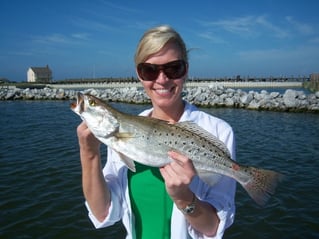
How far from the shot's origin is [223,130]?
319 cm

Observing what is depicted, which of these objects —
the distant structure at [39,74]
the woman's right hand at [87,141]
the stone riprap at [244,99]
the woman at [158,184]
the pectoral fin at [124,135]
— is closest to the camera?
the woman at [158,184]

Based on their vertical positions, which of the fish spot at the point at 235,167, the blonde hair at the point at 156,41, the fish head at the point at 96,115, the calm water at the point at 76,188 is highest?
the blonde hair at the point at 156,41

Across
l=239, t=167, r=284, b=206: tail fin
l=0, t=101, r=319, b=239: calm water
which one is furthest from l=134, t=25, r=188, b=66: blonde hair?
l=0, t=101, r=319, b=239: calm water

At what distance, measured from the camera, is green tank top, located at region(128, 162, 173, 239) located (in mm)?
3111

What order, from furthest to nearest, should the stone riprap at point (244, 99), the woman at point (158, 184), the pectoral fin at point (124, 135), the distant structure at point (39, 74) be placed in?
1. the distant structure at point (39, 74)
2. the stone riprap at point (244, 99)
3. the pectoral fin at point (124, 135)
4. the woman at point (158, 184)

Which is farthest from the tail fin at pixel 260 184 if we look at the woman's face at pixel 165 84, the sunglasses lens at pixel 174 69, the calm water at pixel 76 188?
the calm water at pixel 76 188

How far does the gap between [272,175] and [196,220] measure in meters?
1.02

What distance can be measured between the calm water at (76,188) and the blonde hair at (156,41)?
6302 millimetres

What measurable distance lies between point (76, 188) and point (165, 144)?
27.9ft

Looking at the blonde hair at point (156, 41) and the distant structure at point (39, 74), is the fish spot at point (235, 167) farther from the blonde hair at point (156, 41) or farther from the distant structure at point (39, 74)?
the distant structure at point (39, 74)

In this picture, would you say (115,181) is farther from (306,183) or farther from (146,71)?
(306,183)

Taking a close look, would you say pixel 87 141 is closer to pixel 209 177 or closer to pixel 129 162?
pixel 129 162

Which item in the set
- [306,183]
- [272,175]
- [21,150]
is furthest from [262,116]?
[272,175]

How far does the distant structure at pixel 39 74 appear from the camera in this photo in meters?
116
